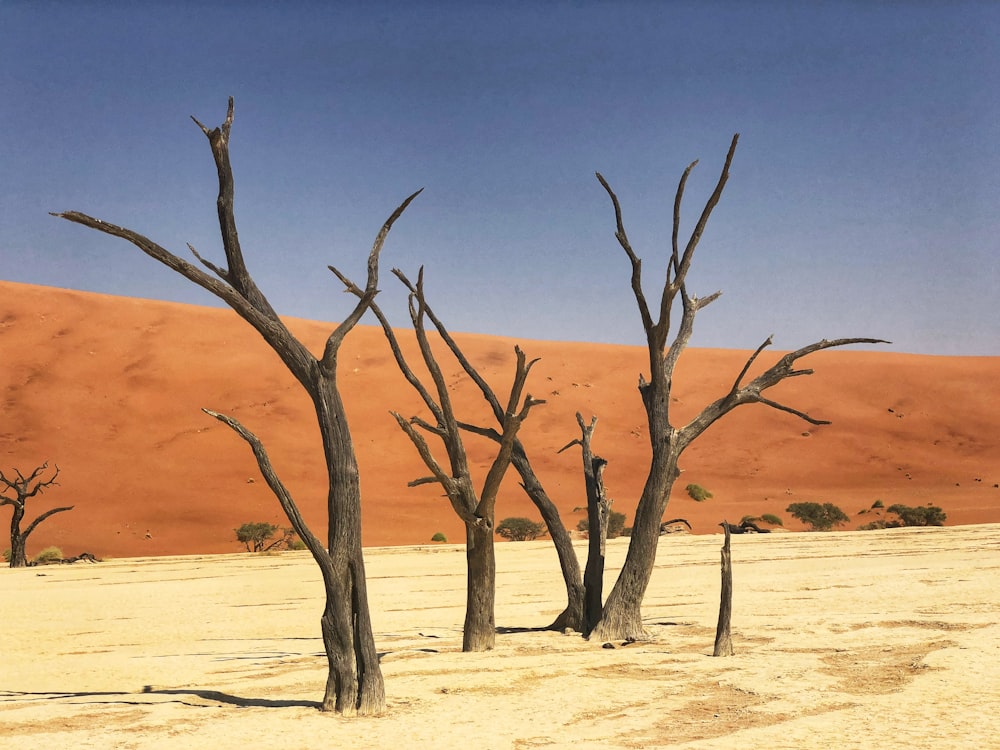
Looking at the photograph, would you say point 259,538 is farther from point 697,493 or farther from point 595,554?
point 595,554

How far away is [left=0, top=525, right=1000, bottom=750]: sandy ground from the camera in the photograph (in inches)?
290

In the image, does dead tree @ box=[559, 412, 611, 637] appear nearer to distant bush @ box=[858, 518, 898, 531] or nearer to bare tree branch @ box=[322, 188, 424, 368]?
bare tree branch @ box=[322, 188, 424, 368]

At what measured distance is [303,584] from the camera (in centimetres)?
2139

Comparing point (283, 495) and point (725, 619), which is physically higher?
point (283, 495)

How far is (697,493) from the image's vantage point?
41.8 metres

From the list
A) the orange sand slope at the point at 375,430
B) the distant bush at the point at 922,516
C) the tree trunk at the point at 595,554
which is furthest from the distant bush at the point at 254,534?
the tree trunk at the point at 595,554

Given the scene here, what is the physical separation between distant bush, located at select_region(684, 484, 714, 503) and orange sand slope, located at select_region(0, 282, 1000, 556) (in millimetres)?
631

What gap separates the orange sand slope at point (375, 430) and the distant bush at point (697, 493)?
631 mm

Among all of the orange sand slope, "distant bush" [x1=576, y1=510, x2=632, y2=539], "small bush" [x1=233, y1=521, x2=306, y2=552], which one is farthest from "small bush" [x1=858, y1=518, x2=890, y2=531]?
"small bush" [x1=233, y1=521, x2=306, y2=552]

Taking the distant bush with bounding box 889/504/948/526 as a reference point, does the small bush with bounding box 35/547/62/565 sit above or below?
below

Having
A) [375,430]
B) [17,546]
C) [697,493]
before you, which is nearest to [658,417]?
[17,546]

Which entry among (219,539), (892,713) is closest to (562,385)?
(219,539)

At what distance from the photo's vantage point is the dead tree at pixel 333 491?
25.4 ft

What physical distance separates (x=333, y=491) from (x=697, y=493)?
35.4 m
